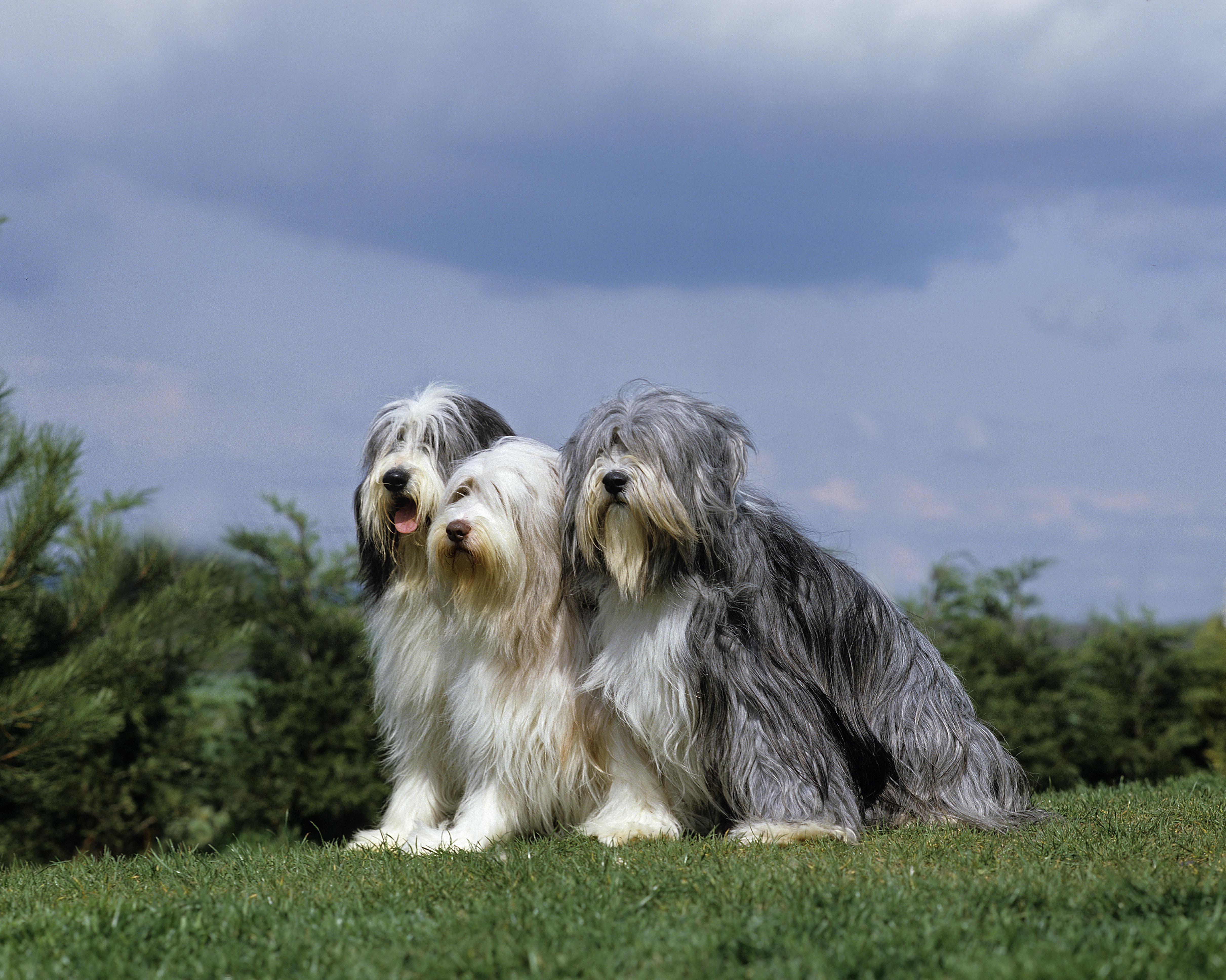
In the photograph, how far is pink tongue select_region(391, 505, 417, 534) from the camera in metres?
5.45

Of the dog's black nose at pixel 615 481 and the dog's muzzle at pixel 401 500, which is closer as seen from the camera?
the dog's black nose at pixel 615 481

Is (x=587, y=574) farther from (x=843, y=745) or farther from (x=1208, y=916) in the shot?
(x=1208, y=916)

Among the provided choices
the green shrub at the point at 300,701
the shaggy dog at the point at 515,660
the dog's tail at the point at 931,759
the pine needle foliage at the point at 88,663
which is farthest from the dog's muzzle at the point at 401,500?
the green shrub at the point at 300,701

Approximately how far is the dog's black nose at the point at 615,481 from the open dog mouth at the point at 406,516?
1.02 m

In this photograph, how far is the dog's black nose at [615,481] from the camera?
4.89 metres

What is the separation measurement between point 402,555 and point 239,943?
7.42ft

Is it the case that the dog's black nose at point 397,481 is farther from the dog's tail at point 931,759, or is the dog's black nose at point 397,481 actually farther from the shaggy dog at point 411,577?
the dog's tail at point 931,759

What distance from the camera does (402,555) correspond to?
5.57 meters

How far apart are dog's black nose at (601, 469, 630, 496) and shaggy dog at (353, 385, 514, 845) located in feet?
2.82

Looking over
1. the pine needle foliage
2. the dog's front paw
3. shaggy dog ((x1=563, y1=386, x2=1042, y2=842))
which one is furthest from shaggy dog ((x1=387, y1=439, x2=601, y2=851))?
the pine needle foliage

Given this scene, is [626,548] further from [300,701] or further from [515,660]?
[300,701]

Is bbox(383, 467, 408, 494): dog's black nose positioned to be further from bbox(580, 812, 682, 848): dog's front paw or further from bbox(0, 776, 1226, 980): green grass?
bbox(580, 812, 682, 848): dog's front paw

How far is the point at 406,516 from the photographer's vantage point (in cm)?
549

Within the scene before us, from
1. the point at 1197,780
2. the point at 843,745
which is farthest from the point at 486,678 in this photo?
the point at 1197,780
